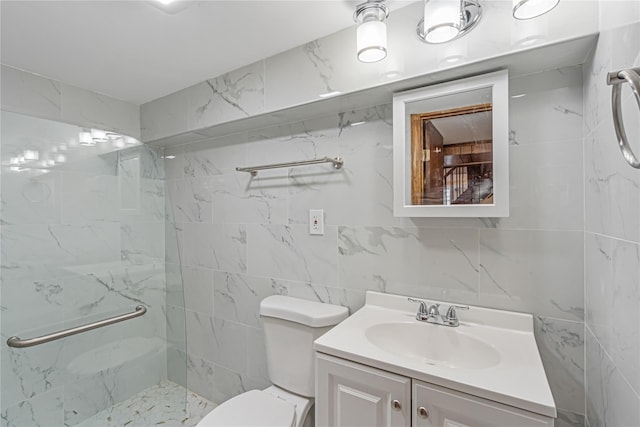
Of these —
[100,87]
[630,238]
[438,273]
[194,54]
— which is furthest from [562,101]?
[100,87]

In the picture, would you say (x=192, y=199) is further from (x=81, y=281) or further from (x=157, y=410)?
(x=157, y=410)

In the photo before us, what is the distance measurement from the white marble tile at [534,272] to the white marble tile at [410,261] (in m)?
0.06

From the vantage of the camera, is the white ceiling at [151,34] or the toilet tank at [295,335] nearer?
the white ceiling at [151,34]

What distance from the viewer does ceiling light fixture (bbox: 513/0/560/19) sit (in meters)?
0.90

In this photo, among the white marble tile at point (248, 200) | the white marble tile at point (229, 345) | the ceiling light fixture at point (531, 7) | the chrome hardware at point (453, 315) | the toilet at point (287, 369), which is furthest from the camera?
the white marble tile at point (229, 345)

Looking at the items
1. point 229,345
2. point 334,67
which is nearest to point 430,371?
point 334,67

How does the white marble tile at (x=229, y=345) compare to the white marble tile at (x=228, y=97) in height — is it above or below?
below

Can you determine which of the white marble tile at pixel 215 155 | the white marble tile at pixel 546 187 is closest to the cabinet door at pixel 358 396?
the white marble tile at pixel 546 187

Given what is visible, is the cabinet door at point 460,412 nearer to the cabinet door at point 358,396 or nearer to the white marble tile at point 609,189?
the cabinet door at point 358,396

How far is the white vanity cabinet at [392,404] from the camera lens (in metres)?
0.83

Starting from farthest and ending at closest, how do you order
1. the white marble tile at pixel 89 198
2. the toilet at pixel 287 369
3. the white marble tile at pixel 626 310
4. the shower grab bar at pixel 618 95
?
the white marble tile at pixel 89 198 → the toilet at pixel 287 369 → the white marble tile at pixel 626 310 → the shower grab bar at pixel 618 95

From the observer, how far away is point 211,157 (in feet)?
7.01

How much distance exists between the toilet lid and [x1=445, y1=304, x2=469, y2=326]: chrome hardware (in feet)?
2.77

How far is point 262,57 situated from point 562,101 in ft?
4.58
